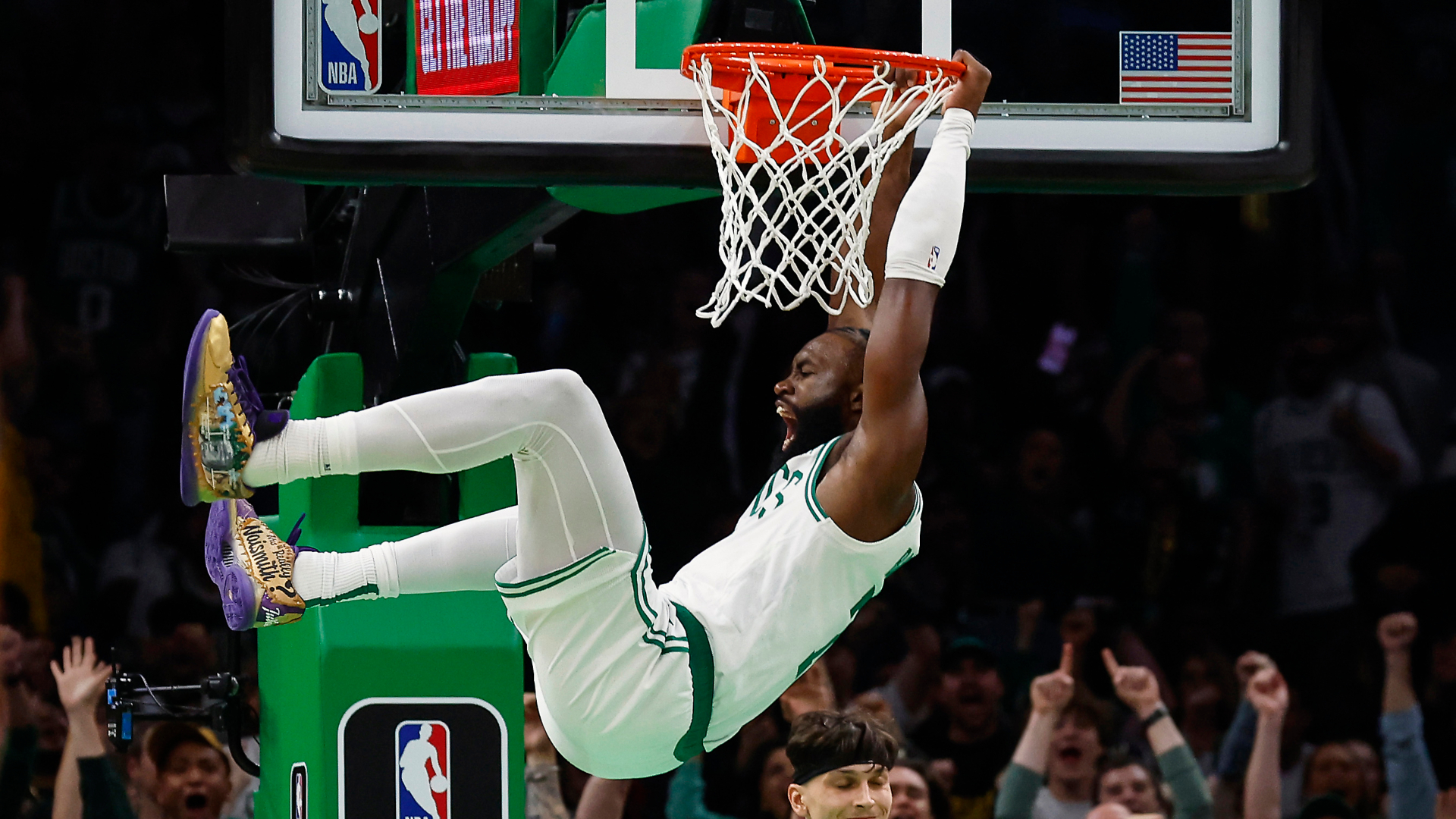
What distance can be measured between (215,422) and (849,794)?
1829 mm

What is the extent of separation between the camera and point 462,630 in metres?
4.28

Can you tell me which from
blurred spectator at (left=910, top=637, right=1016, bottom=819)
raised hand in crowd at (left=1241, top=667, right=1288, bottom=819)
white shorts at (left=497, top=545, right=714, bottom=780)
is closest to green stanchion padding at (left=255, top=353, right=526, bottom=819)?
white shorts at (left=497, top=545, right=714, bottom=780)

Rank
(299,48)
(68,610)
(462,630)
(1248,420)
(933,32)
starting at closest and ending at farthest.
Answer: (299,48)
(933,32)
(462,630)
(68,610)
(1248,420)

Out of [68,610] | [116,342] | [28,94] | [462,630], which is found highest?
[28,94]

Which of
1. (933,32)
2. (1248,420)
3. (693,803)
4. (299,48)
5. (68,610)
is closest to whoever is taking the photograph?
(299,48)

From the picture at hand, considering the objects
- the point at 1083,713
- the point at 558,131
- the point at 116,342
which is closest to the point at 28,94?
the point at 116,342

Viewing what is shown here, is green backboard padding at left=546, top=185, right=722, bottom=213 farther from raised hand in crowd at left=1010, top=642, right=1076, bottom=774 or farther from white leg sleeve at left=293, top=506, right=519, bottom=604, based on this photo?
raised hand in crowd at left=1010, top=642, right=1076, bottom=774

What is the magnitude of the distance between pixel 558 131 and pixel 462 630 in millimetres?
1266

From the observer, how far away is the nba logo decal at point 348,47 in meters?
3.78

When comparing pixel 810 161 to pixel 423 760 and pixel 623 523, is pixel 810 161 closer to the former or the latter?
pixel 623 523

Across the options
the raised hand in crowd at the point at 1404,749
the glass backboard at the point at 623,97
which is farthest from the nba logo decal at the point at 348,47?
the raised hand in crowd at the point at 1404,749

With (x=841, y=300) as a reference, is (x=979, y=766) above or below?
below

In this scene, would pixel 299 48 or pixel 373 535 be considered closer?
pixel 299 48

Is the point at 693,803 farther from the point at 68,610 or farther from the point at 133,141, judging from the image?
the point at 133,141
